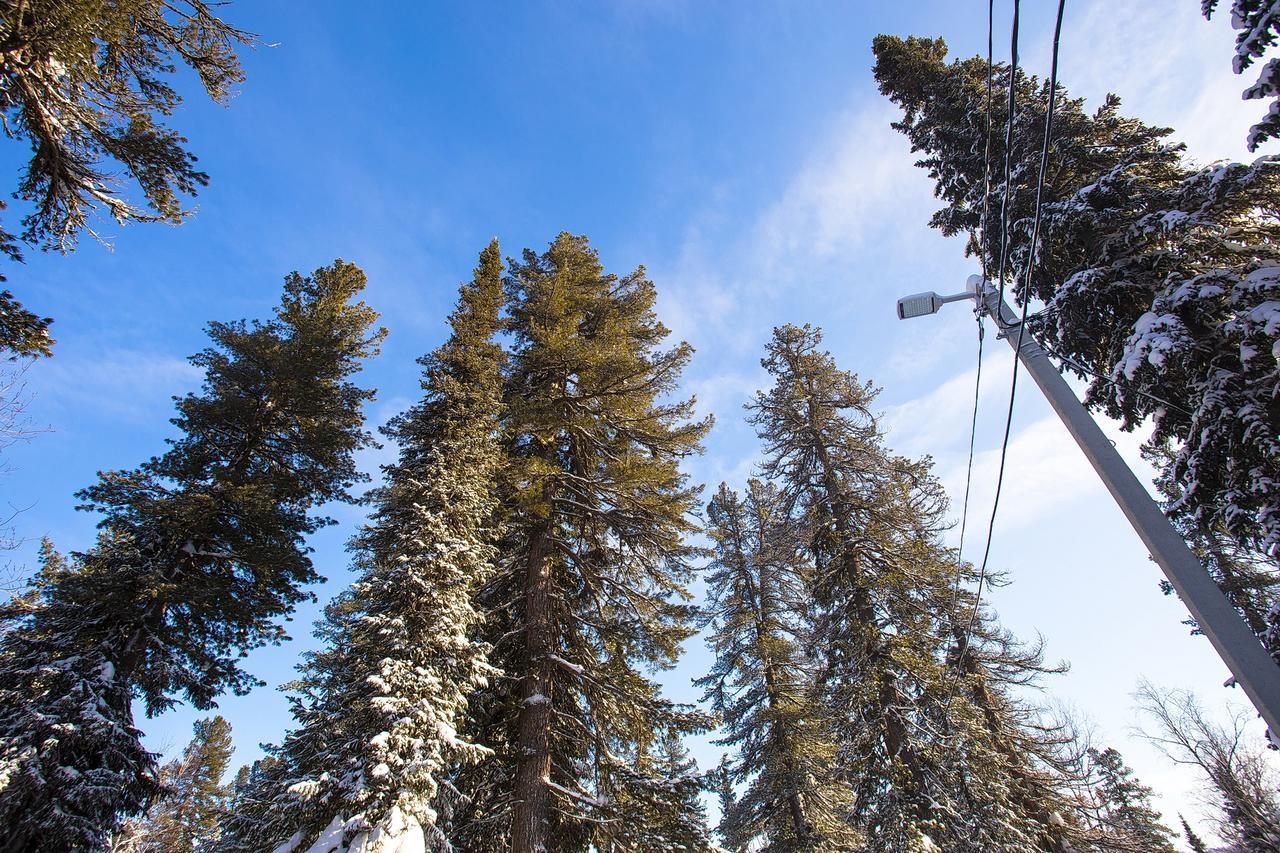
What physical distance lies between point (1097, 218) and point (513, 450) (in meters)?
12.0

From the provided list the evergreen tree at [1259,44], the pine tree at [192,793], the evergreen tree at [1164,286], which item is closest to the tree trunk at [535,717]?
the evergreen tree at [1164,286]

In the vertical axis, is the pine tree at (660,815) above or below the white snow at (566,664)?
below

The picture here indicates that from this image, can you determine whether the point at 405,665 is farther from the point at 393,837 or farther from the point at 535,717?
the point at 535,717

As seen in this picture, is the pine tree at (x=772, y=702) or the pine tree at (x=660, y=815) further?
the pine tree at (x=772, y=702)

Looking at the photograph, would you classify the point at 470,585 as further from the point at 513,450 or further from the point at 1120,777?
the point at 1120,777

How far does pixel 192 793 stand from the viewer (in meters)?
26.3

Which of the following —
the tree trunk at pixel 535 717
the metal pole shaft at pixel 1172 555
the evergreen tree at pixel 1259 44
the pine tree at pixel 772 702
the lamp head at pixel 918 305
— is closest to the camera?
the metal pole shaft at pixel 1172 555

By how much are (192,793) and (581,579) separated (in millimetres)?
29588

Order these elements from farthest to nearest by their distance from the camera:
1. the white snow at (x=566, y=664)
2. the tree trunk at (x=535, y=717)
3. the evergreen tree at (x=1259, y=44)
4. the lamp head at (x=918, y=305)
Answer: the white snow at (x=566, y=664) → the tree trunk at (x=535, y=717) → the lamp head at (x=918, y=305) → the evergreen tree at (x=1259, y=44)

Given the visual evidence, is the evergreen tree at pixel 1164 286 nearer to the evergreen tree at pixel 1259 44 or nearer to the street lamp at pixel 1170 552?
the street lamp at pixel 1170 552

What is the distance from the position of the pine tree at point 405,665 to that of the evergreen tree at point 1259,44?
409 inches

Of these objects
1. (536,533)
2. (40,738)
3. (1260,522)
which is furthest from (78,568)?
(1260,522)

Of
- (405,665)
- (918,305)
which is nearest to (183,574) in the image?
(405,665)

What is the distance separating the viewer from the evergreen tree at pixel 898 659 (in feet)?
32.1
